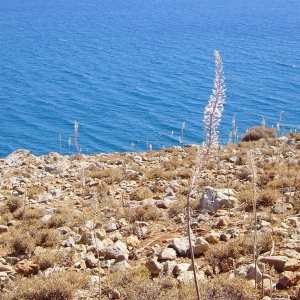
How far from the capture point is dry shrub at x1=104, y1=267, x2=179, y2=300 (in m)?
5.59

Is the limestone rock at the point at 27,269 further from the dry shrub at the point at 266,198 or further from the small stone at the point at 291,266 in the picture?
the dry shrub at the point at 266,198

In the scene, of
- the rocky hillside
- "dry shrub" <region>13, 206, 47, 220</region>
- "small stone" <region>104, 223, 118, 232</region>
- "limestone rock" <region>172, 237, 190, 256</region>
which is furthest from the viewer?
"dry shrub" <region>13, 206, 47, 220</region>

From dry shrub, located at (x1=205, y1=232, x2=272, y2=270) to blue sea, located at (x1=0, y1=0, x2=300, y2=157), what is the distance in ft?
78.4

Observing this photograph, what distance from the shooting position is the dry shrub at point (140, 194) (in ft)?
37.3

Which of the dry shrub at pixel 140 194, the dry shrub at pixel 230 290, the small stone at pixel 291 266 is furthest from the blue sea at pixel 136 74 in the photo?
the dry shrub at pixel 230 290

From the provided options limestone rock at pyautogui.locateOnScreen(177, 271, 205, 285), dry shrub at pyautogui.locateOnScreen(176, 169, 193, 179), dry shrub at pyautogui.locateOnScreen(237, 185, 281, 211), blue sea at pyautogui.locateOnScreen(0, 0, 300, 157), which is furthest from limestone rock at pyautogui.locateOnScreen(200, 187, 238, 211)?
blue sea at pyautogui.locateOnScreen(0, 0, 300, 157)

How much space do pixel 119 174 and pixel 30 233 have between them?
17.6ft

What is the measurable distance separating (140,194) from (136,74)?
1860 inches

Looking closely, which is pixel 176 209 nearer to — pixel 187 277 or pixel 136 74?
pixel 187 277

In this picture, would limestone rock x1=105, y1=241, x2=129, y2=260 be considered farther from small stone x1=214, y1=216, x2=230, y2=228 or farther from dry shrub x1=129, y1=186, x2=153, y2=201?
dry shrub x1=129, y1=186, x2=153, y2=201

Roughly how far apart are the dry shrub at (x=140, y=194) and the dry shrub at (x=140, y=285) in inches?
191

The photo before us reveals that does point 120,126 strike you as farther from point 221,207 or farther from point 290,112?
point 221,207

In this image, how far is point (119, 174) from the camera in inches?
540

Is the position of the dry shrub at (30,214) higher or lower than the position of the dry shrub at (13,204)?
higher
